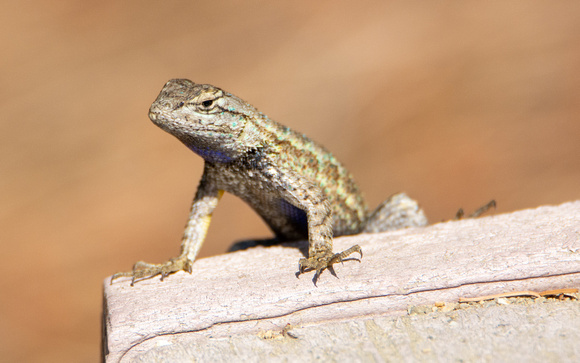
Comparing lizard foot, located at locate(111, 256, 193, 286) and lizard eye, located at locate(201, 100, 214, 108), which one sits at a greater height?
lizard eye, located at locate(201, 100, 214, 108)

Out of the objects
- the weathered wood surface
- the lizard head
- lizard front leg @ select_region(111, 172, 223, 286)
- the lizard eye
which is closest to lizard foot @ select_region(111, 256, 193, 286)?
lizard front leg @ select_region(111, 172, 223, 286)

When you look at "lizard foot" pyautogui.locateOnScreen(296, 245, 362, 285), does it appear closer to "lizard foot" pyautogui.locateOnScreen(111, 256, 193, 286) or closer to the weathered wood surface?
the weathered wood surface

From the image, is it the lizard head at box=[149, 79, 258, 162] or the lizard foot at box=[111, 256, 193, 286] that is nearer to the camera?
the lizard head at box=[149, 79, 258, 162]

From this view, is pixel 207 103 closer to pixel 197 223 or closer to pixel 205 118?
pixel 205 118

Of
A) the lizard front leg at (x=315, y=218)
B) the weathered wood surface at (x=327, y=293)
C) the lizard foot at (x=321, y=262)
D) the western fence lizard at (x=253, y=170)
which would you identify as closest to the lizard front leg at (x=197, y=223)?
the western fence lizard at (x=253, y=170)

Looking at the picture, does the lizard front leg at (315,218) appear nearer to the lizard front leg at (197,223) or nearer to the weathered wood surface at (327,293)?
the weathered wood surface at (327,293)

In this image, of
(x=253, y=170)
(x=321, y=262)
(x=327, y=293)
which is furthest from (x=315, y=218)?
(x=327, y=293)

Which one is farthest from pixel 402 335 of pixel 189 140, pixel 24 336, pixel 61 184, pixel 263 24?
pixel 263 24
